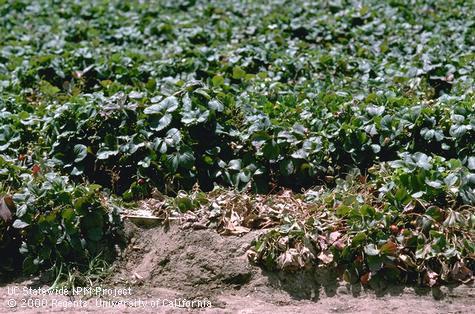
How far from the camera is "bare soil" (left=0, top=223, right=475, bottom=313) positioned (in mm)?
3664

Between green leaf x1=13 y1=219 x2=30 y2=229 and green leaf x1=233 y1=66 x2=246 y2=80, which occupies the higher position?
green leaf x1=233 y1=66 x2=246 y2=80

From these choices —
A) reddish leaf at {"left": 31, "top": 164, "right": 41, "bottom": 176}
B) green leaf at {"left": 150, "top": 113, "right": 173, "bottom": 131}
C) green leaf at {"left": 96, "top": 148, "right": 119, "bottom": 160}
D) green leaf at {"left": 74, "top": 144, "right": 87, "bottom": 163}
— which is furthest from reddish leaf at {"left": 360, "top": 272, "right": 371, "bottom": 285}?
reddish leaf at {"left": 31, "top": 164, "right": 41, "bottom": 176}

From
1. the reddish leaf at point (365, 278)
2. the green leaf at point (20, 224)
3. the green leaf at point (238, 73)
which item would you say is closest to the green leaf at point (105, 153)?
the green leaf at point (20, 224)

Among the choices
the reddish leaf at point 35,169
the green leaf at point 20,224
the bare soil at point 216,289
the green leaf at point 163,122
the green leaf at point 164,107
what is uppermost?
the green leaf at point 164,107

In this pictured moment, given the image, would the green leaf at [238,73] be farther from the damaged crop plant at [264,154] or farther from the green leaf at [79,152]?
the green leaf at [79,152]

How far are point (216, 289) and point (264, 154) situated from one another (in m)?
0.93

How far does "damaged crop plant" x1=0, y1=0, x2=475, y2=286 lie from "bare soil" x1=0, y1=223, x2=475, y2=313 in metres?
0.08

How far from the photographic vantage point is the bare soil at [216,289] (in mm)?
3664

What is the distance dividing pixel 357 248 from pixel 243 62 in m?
2.93

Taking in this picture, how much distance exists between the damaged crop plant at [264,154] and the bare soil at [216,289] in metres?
0.08

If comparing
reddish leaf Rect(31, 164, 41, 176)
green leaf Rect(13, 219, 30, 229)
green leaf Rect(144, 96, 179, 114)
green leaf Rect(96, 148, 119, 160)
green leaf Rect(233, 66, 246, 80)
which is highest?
green leaf Rect(233, 66, 246, 80)

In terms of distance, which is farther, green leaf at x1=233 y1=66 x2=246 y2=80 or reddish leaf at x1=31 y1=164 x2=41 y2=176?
green leaf at x1=233 y1=66 x2=246 y2=80

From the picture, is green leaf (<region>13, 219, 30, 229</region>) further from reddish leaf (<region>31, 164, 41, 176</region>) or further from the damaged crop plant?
reddish leaf (<region>31, 164, 41, 176</region>)

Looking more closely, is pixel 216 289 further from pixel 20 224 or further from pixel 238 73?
pixel 238 73
